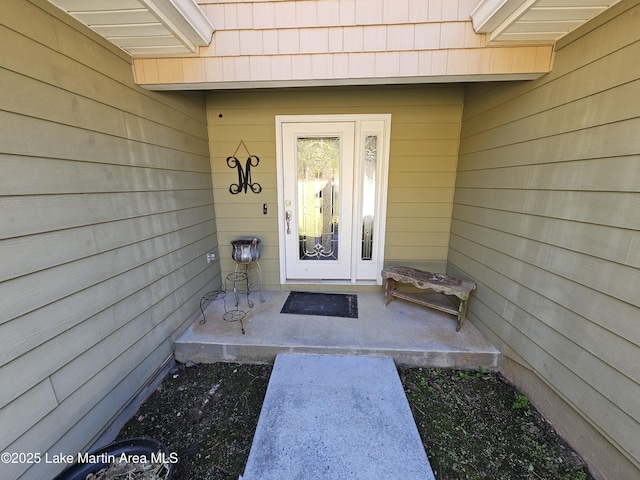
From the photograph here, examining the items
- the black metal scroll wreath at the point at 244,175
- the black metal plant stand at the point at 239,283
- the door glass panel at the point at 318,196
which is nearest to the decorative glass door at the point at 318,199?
the door glass panel at the point at 318,196

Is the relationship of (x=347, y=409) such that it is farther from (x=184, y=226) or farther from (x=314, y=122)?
(x=314, y=122)

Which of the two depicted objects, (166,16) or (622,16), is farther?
(166,16)

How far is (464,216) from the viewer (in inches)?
102

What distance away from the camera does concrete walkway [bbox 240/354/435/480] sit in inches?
50.3

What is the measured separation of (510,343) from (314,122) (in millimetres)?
2583

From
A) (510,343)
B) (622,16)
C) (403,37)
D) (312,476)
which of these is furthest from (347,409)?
(622,16)

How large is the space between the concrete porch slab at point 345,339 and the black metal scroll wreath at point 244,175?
1.34 meters

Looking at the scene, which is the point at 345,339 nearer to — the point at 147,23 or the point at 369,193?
the point at 369,193

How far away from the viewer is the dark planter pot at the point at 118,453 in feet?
3.88

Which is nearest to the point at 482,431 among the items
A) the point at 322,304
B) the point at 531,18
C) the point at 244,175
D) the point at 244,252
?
the point at 322,304

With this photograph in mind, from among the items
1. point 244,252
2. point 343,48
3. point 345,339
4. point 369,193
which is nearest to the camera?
point 343,48

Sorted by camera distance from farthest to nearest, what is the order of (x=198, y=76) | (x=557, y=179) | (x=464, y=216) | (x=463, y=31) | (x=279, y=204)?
(x=279, y=204) → (x=464, y=216) → (x=198, y=76) → (x=463, y=31) → (x=557, y=179)

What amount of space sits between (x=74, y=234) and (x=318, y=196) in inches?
80.4

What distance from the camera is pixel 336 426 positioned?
1.50 m
